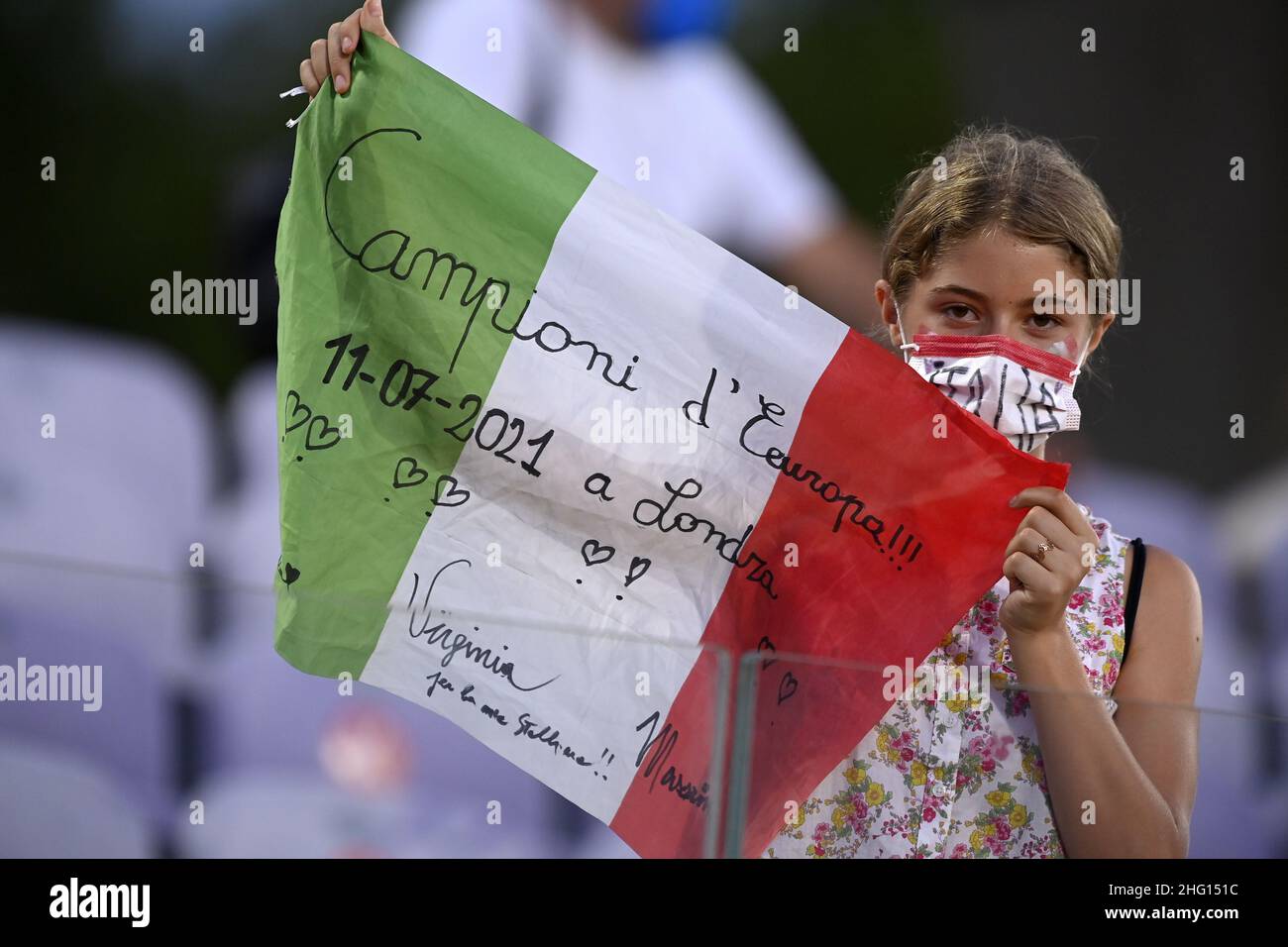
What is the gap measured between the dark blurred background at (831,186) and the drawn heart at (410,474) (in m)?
1.98

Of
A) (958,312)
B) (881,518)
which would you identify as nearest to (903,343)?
(958,312)

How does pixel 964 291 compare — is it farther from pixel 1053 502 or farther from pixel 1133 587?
pixel 1133 587

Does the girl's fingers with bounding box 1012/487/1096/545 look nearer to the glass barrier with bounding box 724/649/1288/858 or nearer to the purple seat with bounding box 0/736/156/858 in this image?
the glass barrier with bounding box 724/649/1288/858

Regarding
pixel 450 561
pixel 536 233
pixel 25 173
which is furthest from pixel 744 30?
pixel 450 561

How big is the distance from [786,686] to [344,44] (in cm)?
101

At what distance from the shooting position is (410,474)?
173cm

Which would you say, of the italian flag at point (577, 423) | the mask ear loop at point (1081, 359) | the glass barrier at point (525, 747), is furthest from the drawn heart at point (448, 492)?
the mask ear loop at point (1081, 359)

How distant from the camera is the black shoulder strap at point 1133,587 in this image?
173 centimetres

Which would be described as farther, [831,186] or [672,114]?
[831,186]

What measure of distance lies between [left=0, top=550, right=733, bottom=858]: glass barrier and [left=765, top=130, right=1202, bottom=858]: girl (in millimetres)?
199

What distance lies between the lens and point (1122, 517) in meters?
3.96

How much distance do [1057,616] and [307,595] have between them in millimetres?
809

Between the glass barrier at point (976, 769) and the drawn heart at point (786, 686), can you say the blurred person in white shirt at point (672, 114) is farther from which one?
the drawn heart at point (786, 686)

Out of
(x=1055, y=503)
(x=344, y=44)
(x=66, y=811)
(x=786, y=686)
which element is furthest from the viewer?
(x=344, y=44)
